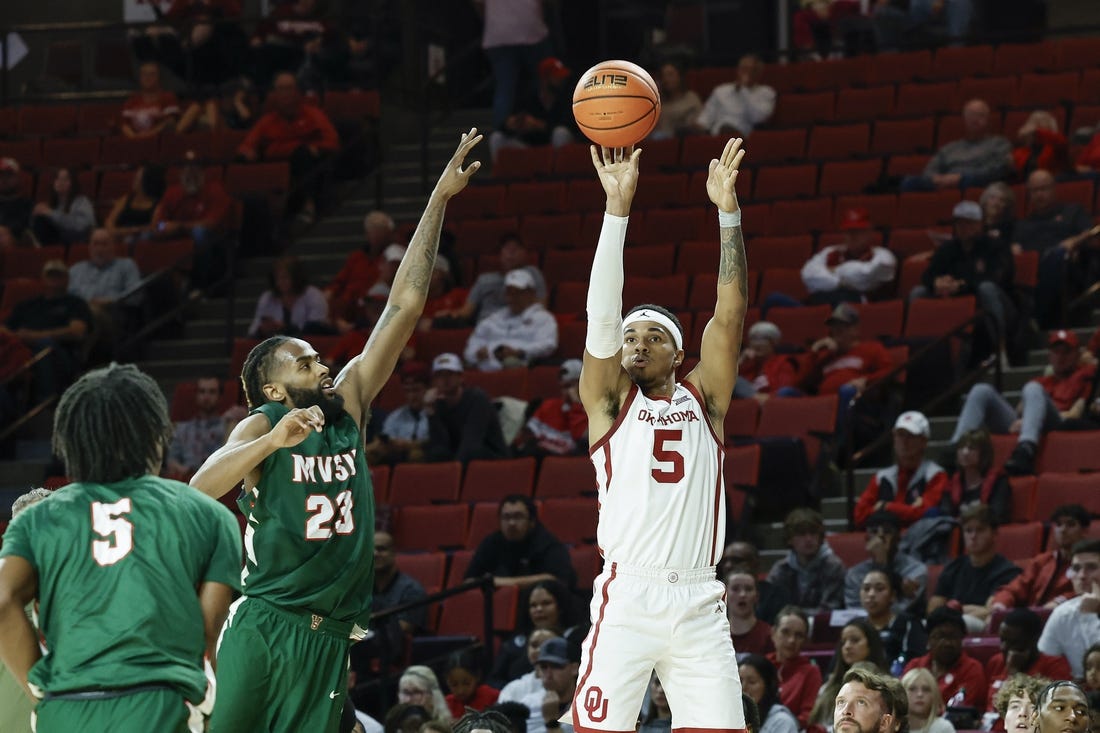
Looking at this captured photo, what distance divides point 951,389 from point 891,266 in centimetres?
133

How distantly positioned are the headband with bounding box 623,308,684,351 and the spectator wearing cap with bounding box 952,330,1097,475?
6.34 metres

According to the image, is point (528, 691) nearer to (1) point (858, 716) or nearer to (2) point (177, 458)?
(1) point (858, 716)

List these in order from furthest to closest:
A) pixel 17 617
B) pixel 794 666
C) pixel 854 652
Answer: pixel 794 666, pixel 854 652, pixel 17 617

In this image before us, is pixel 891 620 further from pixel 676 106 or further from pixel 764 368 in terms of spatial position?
pixel 676 106

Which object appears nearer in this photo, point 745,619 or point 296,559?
point 296,559

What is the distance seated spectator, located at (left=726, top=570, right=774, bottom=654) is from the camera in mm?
11273

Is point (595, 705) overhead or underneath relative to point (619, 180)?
underneath

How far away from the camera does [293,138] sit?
757 inches

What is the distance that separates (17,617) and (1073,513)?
307 inches

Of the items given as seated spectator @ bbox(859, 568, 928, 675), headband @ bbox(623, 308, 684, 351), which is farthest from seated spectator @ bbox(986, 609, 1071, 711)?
headband @ bbox(623, 308, 684, 351)

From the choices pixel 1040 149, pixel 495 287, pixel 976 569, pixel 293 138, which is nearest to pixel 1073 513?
pixel 976 569

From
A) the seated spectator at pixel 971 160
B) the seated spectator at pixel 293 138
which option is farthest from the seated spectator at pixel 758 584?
the seated spectator at pixel 293 138

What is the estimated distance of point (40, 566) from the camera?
4980 mm

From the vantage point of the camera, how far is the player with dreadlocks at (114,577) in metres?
4.94
